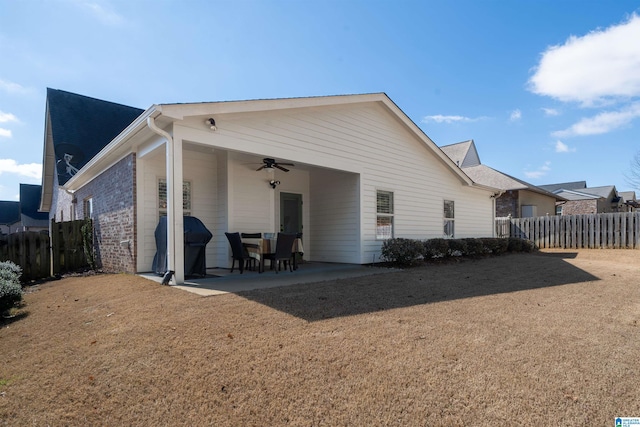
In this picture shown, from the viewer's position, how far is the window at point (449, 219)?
13.3 m

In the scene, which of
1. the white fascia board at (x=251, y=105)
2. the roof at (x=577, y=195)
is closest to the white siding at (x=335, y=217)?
the white fascia board at (x=251, y=105)

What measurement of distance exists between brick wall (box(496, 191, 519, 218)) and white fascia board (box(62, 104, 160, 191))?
67.1 ft

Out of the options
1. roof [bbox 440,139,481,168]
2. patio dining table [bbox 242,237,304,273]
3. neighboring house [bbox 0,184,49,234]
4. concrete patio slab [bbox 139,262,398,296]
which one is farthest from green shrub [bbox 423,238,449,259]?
neighboring house [bbox 0,184,49,234]

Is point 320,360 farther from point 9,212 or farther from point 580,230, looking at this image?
point 9,212

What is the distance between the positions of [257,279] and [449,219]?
9.21 m

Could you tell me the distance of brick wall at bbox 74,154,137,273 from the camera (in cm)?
780

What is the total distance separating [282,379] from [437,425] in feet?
3.83

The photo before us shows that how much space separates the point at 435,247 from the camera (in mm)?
10711

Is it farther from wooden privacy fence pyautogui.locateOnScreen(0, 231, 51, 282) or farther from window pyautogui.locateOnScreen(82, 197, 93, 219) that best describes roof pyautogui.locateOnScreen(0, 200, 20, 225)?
wooden privacy fence pyautogui.locateOnScreen(0, 231, 51, 282)

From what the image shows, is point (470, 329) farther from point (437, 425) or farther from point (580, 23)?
point (580, 23)

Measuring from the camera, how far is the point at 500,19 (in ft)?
36.0

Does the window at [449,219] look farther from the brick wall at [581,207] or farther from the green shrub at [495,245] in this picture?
the brick wall at [581,207]

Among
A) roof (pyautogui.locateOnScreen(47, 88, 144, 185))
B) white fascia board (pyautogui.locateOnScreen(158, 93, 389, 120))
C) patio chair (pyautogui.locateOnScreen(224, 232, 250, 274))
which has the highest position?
roof (pyautogui.locateOnScreen(47, 88, 144, 185))

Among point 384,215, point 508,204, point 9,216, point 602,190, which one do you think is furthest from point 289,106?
point 9,216
